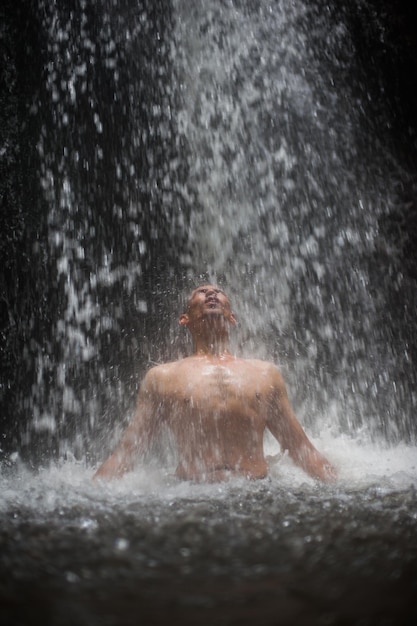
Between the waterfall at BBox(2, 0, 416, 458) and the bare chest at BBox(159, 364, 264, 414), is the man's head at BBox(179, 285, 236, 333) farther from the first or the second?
the waterfall at BBox(2, 0, 416, 458)

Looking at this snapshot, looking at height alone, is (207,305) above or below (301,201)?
below

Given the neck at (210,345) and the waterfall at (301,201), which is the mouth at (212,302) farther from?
the waterfall at (301,201)

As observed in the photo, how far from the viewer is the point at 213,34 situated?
4.91m

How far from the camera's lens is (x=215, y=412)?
2889mm

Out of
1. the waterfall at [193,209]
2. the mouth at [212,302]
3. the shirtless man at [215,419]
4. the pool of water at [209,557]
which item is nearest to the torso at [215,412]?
the shirtless man at [215,419]

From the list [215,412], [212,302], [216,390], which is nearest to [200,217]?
[212,302]

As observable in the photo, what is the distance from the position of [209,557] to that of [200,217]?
363 centimetres

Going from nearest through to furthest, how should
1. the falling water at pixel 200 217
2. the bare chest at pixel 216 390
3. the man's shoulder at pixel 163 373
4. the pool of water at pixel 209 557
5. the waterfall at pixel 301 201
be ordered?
the pool of water at pixel 209 557, the bare chest at pixel 216 390, the man's shoulder at pixel 163 373, the falling water at pixel 200 217, the waterfall at pixel 301 201

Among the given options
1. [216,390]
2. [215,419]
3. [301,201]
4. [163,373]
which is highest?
[301,201]

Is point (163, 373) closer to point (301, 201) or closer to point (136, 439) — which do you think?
point (136, 439)

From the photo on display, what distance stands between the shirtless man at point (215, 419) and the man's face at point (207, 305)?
0.46 ft

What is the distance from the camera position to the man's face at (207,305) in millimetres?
3283

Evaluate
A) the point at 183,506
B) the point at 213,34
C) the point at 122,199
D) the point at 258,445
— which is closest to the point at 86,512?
the point at 183,506

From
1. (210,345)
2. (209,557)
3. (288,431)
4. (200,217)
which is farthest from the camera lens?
(200,217)
